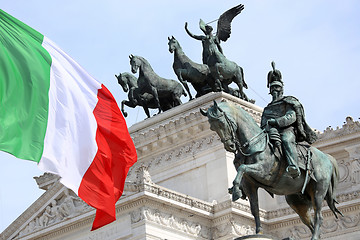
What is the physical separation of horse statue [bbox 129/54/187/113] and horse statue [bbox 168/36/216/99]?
506 mm

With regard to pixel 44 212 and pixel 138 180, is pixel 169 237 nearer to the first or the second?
pixel 138 180

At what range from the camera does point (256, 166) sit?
13.4 m

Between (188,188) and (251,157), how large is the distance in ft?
57.2

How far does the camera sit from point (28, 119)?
12164 millimetres

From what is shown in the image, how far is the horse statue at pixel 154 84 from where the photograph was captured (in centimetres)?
3319

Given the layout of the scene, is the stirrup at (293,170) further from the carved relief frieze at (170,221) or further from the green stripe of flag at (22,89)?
the carved relief frieze at (170,221)

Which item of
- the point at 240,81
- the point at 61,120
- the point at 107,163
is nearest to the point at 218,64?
the point at 240,81

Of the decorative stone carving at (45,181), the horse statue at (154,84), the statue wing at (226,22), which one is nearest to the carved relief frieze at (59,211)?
the horse statue at (154,84)

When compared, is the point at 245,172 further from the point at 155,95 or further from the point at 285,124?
the point at 155,95

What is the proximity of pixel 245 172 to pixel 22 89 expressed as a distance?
3.06m

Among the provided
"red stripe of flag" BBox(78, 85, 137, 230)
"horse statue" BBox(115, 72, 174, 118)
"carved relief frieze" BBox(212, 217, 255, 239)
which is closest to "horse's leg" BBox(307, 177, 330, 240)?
"red stripe of flag" BBox(78, 85, 137, 230)

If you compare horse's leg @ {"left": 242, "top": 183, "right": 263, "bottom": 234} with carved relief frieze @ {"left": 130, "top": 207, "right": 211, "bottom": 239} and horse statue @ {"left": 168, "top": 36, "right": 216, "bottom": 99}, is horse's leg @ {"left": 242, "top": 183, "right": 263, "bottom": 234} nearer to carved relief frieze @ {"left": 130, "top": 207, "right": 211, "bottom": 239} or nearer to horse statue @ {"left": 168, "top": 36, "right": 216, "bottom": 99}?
carved relief frieze @ {"left": 130, "top": 207, "right": 211, "bottom": 239}

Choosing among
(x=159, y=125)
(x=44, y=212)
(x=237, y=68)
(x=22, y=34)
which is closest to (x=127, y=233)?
(x=44, y=212)

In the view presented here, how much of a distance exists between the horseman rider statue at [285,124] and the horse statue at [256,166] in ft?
0.46
